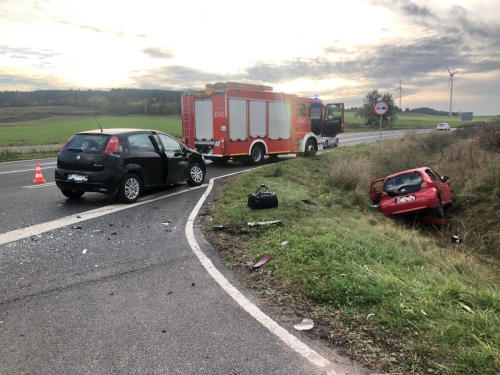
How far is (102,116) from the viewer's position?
5819cm

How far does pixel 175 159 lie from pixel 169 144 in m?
0.42

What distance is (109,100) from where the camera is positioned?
52.2m

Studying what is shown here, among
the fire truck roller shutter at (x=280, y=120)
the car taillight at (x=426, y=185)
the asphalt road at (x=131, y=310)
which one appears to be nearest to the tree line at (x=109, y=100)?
the fire truck roller shutter at (x=280, y=120)

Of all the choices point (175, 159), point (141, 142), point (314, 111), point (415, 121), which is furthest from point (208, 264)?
point (415, 121)

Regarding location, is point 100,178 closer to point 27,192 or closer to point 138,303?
point 27,192

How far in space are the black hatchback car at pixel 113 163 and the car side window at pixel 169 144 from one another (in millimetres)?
151

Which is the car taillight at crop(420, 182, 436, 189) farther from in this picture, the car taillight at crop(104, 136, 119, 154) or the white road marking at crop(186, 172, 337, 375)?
the car taillight at crop(104, 136, 119, 154)

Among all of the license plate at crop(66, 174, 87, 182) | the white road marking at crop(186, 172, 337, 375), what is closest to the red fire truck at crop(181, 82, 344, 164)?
the license plate at crop(66, 174, 87, 182)

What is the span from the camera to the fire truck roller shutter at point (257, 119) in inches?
647

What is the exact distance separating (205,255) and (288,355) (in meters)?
2.60

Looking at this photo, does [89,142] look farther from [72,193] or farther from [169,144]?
[169,144]

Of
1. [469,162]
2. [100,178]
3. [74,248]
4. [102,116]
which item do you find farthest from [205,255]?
[102,116]

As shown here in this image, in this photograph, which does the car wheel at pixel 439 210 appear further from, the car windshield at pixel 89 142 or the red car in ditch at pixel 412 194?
the car windshield at pixel 89 142

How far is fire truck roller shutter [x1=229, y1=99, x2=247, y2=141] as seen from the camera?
1556cm
